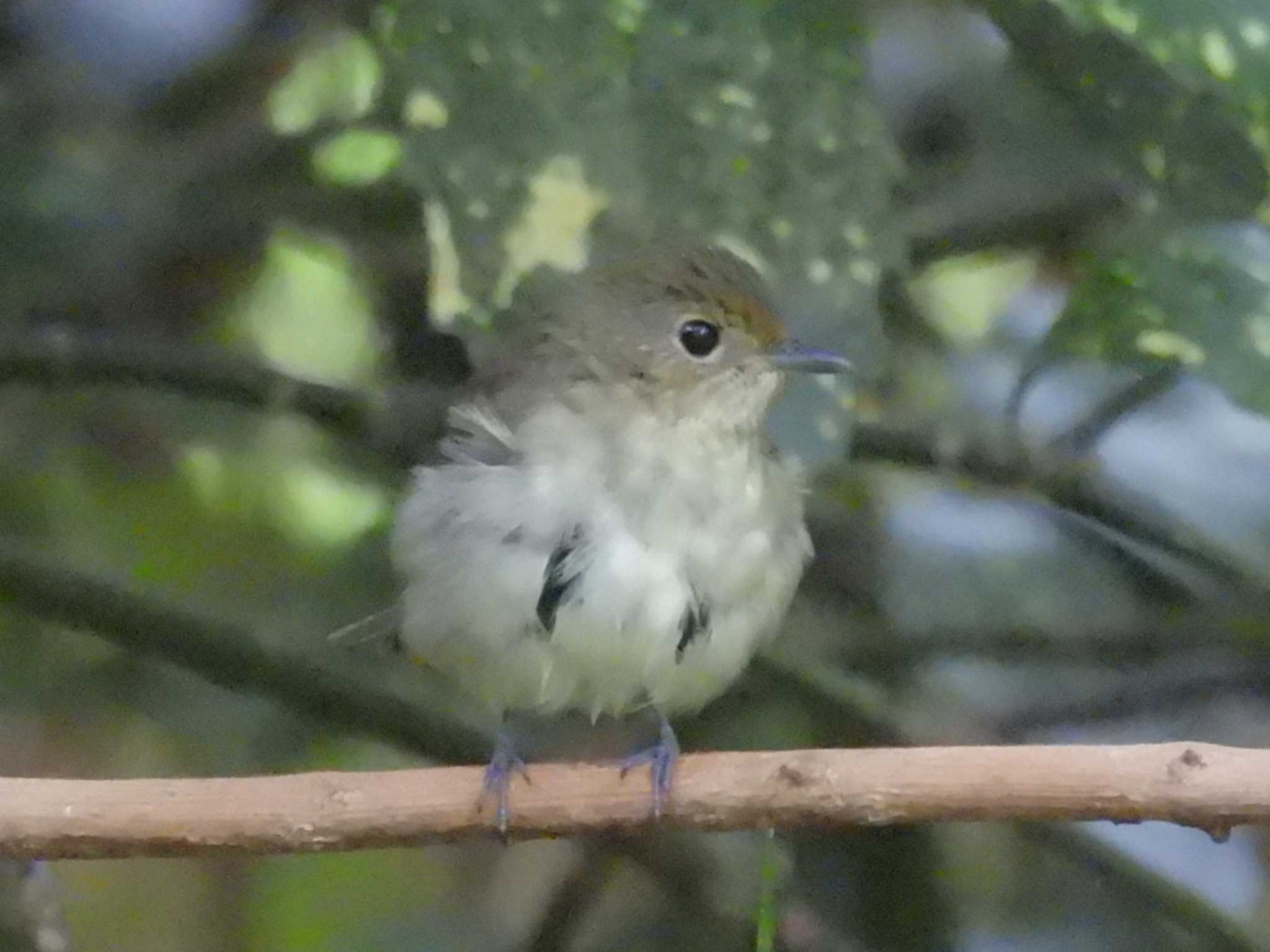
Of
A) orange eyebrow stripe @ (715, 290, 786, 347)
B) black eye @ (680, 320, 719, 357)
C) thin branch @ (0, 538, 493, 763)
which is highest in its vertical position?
orange eyebrow stripe @ (715, 290, 786, 347)

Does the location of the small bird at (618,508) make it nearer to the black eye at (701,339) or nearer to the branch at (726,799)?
the black eye at (701,339)

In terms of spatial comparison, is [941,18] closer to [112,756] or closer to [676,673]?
[676,673]

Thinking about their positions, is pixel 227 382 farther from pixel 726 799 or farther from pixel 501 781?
pixel 726 799

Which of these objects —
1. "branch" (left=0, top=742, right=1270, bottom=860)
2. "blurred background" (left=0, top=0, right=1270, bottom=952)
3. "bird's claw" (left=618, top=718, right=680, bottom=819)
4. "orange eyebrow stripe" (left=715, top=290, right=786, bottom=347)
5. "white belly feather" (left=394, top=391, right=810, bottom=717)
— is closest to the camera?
Result: "branch" (left=0, top=742, right=1270, bottom=860)

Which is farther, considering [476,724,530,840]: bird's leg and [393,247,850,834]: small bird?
[393,247,850,834]: small bird

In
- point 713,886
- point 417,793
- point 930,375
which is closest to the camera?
point 417,793

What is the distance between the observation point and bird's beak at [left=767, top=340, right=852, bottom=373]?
1.82 metres

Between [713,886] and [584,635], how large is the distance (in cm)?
62

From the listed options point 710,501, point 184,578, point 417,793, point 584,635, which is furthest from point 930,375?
point 417,793

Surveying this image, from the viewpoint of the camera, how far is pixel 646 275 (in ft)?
6.54

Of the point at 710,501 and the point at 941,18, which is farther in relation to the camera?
the point at 941,18

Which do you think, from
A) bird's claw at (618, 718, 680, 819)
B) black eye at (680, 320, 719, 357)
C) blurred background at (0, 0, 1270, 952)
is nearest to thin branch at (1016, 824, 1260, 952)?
blurred background at (0, 0, 1270, 952)

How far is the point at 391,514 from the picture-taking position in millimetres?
2285

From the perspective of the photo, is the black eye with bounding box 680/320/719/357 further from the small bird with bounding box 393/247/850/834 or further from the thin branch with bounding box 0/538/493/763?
the thin branch with bounding box 0/538/493/763
